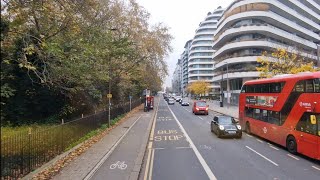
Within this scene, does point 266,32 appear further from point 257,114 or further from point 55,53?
point 55,53

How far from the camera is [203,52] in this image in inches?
6112

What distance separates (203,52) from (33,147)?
145835mm

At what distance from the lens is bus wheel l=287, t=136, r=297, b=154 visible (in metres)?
17.1

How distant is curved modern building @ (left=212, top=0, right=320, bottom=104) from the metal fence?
174 ft

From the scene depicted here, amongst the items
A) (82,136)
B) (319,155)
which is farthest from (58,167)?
(319,155)

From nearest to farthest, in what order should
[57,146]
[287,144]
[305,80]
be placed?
[57,146] → [305,80] → [287,144]

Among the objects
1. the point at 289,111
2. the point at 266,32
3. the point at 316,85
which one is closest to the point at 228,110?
A: the point at 266,32

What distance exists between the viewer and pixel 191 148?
18922mm

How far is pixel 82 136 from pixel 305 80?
39.8ft

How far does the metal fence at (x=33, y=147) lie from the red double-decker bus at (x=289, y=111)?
10.7m

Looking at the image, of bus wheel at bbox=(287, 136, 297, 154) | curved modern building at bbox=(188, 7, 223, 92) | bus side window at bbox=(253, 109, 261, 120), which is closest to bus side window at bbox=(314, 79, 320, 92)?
bus wheel at bbox=(287, 136, 297, 154)

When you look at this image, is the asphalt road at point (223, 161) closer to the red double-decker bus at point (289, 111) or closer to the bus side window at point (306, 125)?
the red double-decker bus at point (289, 111)

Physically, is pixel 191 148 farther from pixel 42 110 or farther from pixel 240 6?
pixel 240 6

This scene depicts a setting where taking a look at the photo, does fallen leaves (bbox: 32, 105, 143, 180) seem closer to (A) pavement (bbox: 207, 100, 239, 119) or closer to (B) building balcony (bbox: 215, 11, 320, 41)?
(A) pavement (bbox: 207, 100, 239, 119)
